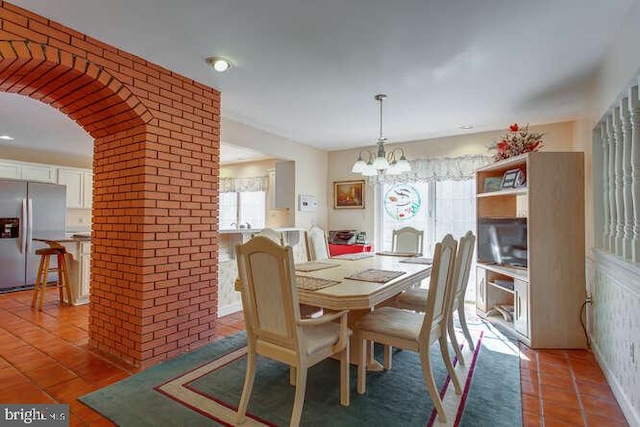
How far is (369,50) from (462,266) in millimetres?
1693

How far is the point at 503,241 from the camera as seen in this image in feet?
11.5

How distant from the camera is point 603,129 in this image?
8.70 ft

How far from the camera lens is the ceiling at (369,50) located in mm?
1899

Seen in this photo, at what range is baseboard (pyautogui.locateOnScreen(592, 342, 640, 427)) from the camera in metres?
1.79

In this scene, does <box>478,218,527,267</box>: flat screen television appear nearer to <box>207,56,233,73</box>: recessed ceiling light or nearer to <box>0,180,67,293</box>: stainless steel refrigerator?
<box>207,56,233,73</box>: recessed ceiling light

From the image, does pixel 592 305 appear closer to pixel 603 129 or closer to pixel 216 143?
pixel 603 129

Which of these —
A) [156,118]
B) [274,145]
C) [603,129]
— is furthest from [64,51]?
[603,129]

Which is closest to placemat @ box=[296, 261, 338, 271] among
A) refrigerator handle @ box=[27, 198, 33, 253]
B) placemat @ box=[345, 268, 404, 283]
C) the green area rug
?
placemat @ box=[345, 268, 404, 283]

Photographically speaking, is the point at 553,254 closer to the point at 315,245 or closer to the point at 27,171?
the point at 315,245

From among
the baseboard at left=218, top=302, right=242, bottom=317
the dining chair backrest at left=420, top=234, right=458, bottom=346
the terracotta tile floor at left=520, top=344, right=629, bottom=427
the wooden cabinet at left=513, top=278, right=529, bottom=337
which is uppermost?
the dining chair backrest at left=420, top=234, right=458, bottom=346

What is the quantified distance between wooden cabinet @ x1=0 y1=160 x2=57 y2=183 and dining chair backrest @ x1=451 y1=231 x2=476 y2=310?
6.49 metres

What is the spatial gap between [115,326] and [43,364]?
54 centimetres

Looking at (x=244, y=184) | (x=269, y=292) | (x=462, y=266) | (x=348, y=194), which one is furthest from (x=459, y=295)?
(x=244, y=184)

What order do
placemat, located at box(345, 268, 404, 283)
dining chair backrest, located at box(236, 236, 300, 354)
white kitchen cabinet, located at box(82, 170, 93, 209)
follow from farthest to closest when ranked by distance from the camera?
1. white kitchen cabinet, located at box(82, 170, 93, 209)
2. placemat, located at box(345, 268, 404, 283)
3. dining chair backrest, located at box(236, 236, 300, 354)
